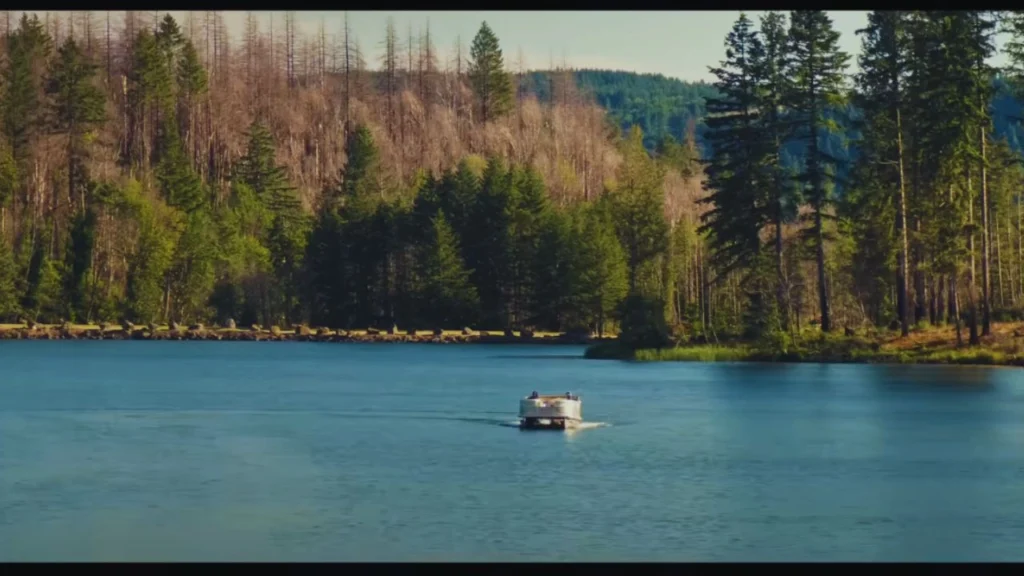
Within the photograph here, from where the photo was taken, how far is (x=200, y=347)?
317ft

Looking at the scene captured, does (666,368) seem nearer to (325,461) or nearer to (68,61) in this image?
(325,461)

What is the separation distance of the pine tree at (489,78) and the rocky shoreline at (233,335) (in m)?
34.8

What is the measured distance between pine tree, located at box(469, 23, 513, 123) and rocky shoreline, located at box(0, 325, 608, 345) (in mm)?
34826

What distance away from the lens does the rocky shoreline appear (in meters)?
103

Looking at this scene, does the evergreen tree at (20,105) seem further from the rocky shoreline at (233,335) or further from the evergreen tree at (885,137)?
the evergreen tree at (885,137)

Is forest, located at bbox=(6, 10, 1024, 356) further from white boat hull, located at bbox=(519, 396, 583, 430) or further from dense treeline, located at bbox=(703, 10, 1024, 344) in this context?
white boat hull, located at bbox=(519, 396, 583, 430)

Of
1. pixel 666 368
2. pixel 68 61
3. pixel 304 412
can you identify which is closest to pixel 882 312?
pixel 666 368

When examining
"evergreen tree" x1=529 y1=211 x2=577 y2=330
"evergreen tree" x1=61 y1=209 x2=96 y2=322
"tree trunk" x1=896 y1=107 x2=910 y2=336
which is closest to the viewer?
"tree trunk" x1=896 y1=107 x2=910 y2=336

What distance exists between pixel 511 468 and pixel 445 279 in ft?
224

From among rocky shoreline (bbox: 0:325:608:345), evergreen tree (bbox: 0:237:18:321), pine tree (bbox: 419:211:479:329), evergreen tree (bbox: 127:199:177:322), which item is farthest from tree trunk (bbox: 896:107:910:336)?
evergreen tree (bbox: 0:237:18:321)

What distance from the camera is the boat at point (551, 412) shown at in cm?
4278

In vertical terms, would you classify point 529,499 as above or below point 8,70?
below

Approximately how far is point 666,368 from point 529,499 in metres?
44.6

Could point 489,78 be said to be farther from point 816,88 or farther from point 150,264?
point 816,88
